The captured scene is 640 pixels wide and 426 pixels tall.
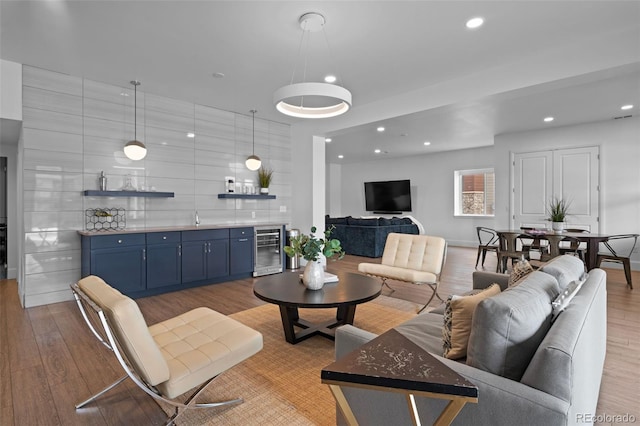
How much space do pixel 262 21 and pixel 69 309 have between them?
149 inches

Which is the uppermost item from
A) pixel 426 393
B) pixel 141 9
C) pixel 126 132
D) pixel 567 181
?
pixel 141 9

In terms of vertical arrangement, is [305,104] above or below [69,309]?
above

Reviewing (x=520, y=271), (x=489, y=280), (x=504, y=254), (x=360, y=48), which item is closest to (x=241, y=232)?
(x=360, y=48)

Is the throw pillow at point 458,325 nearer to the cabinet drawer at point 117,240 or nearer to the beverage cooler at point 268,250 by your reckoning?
the cabinet drawer at point 117,240

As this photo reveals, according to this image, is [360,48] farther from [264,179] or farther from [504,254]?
[504,254]

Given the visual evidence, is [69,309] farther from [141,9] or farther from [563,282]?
[563,282]

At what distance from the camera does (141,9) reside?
2.81 metres

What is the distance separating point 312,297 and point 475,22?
280 centimetres

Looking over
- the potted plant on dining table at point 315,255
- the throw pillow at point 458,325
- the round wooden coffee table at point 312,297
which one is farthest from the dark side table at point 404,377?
the potted plant on dining table at point 315,255

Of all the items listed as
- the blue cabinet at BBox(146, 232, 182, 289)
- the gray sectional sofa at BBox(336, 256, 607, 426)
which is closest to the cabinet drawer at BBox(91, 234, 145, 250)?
the blue cabinet at BBox(146, 232, 182, 289)

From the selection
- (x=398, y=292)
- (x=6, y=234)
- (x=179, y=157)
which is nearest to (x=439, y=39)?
(x=398, y=292)

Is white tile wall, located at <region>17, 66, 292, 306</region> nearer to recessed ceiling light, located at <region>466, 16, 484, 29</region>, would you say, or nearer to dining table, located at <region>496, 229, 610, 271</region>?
recessed ceiling light, located at <region>466, 16, 484, 29</region>

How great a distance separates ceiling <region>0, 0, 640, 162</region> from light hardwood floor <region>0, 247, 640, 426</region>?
261 centimetres

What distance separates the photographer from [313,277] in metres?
2.88
